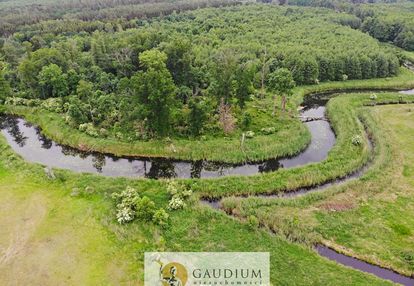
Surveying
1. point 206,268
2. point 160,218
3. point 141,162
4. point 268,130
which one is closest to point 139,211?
point 160,218

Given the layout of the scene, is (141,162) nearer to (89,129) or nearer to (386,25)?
(89,129)

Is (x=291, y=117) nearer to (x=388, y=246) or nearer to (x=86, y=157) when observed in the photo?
(x=388, y=246)

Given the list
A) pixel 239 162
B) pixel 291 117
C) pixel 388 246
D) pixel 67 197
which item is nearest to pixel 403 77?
pixel 291 117

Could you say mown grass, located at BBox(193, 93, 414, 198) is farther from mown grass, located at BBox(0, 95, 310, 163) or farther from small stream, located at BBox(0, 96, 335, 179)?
mown grass, located at BBox(0, 95, 310, 163)

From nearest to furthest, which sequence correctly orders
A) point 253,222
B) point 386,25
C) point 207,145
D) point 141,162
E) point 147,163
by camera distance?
point 253,222, point 147,163, point 141,162, point 207,145, point 386,25

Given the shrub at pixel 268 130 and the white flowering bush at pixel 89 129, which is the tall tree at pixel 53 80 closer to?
the white flowering bush at pixel 89 129

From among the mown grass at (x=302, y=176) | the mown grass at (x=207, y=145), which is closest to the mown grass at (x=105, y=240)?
the mown grass at (x=302, y=176)
